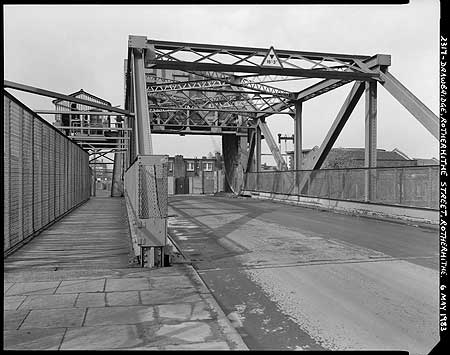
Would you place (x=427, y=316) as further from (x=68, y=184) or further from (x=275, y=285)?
(x=68, y=184)

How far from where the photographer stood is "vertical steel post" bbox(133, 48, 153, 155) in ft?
38.7

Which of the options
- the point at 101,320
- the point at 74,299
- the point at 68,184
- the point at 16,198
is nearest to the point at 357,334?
the point at 101,320

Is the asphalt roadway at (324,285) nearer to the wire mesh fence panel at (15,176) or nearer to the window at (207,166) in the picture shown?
the wire mesh fence panel at (15,176)

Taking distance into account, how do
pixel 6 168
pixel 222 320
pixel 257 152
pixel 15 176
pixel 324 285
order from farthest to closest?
pixel 257 152
pixel 15 176
pixel 6 168
pixel 324 285
pixel 222 320

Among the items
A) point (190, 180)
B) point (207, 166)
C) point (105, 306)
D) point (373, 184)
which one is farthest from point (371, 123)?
point (207, 166)

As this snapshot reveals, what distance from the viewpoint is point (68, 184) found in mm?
19844

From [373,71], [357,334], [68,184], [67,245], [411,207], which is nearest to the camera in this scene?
[357,334]

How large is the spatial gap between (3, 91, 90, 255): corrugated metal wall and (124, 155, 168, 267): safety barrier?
8.82 feet

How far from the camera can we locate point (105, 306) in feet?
19.7

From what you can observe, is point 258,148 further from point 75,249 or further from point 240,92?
point 75,249

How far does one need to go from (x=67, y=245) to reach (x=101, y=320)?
6.25 m

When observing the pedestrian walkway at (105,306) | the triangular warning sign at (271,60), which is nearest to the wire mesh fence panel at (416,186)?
the triangular warning sign at (271,60)

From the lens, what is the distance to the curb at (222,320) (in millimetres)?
4777

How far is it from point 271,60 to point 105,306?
632 inches
